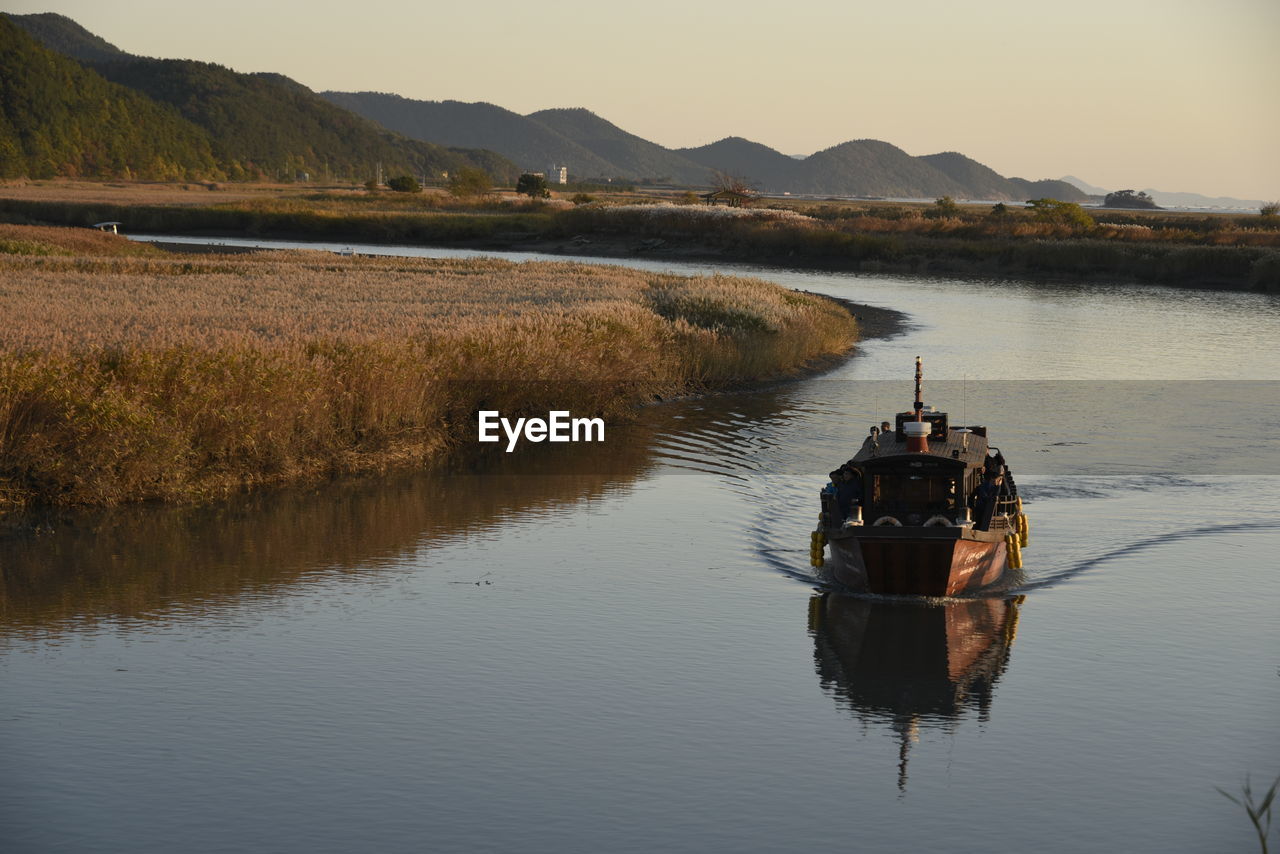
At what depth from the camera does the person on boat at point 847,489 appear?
19.4 metres

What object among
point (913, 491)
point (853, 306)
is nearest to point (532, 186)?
point (853, 306)

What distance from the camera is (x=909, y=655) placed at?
17.5 m

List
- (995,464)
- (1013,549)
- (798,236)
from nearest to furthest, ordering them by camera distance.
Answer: (1013,549) → (995,464) → (798,236)

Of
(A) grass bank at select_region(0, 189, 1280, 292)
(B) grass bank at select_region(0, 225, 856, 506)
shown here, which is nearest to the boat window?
(B) grass bank at select_region(0, 225, 856, 506)

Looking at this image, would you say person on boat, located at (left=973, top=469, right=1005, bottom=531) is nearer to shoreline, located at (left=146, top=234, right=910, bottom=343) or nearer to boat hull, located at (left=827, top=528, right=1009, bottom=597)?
boat hull, located at (left=827, top=528, right=1009, bottom=597)

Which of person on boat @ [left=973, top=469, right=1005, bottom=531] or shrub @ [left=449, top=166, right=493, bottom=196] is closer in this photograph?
person on boat @ [left=973, top=469, right=1005, bottom=531]

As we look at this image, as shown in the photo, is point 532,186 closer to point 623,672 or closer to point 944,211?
point 944,211

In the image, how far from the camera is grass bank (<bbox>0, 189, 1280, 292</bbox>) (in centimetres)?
9156

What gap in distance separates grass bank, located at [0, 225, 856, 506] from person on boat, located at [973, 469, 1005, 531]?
12322mm

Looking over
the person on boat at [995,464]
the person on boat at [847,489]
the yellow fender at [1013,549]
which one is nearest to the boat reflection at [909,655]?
the yellow fender at [1013,549]

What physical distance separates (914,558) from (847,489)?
1.37 m

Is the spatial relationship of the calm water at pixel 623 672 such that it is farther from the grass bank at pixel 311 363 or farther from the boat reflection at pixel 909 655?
the grass bank at pixel 311 363

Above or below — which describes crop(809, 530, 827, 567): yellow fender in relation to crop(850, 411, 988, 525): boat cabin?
below

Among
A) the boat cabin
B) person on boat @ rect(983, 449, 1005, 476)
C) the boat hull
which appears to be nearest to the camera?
the boat hull
